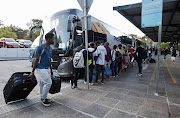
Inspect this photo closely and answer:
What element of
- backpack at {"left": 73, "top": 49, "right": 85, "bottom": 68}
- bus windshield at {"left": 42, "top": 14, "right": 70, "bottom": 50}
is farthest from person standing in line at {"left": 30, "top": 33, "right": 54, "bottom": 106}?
bus windshield at {"left": 42, "top": 14, "right": 70, "bottom": 50}

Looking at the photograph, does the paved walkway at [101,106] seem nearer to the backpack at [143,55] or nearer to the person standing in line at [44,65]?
the person standing in line at [44,65]

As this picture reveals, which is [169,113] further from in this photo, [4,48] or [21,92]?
[4,48]

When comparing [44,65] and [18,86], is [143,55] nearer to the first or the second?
[44,65]

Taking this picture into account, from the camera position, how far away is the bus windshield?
5.86 m

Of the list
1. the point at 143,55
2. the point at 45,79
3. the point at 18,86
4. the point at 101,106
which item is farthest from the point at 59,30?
the point at 143,55

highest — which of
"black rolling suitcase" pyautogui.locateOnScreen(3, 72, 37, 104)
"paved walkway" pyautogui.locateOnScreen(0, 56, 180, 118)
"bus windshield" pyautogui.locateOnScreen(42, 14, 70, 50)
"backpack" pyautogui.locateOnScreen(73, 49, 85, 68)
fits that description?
"bus windshield" pyautogui.locateOnScreen(42, 14, 70, 50)

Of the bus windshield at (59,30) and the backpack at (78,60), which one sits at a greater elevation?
the bus windshield at (59,30)

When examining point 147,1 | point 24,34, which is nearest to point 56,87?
point 147,1

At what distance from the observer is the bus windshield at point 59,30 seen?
5.86 metres

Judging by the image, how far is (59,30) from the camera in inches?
240

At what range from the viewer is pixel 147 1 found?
3994mm

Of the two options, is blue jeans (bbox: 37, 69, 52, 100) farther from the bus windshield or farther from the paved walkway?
the bus windshield

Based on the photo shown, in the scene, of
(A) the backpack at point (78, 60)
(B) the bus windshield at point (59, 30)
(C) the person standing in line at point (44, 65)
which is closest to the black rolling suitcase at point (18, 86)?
(C) the person standing in line at point (44, 65)

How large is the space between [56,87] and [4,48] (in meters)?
18.0
